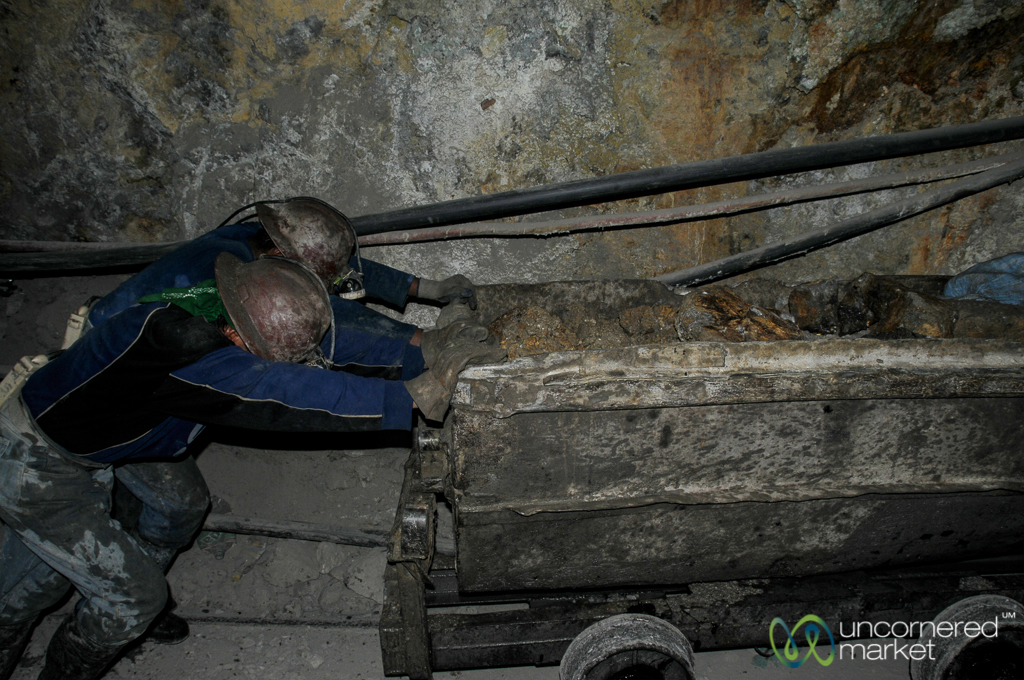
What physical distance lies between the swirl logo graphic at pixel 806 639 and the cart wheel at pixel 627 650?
0.35 m

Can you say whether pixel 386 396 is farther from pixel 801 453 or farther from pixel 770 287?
pixel 770 287

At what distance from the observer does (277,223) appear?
7.50ft

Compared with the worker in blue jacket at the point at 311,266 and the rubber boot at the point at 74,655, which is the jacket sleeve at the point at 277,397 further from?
the rubber boot at the point at 74,655

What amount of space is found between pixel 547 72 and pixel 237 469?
2.75m

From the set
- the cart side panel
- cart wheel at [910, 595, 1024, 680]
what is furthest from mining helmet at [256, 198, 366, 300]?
cart wheel at [910, 595, 1024, 680]

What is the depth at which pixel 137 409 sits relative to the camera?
1.77 meters

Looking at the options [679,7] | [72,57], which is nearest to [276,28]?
[72,57]

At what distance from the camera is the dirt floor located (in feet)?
7.19

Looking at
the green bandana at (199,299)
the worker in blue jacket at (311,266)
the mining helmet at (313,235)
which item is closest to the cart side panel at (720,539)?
the green bandana at (199,299)

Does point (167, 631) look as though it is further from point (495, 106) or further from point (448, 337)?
point (495, 106)

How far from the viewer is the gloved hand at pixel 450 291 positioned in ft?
8.70

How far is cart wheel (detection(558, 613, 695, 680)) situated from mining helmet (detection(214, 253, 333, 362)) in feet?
4.43

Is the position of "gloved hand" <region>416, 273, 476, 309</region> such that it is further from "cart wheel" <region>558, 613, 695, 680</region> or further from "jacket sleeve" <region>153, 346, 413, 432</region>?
"cart wheel" <region>558, 613, 695, 680</region>

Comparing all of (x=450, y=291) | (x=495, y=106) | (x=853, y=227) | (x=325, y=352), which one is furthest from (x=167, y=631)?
(x=853, y=227)
